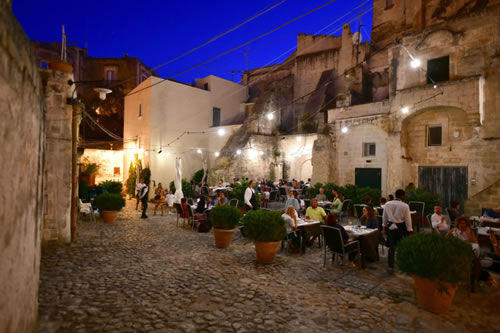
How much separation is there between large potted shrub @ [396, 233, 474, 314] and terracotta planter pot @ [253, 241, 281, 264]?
9.18 ft

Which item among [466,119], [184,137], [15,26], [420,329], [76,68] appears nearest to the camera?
[15,26]

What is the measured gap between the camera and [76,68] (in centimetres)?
3161

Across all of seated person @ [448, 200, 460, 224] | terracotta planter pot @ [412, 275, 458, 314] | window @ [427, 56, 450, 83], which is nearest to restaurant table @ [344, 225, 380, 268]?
terracotta planter pot @ [412, 275, 458, 314]

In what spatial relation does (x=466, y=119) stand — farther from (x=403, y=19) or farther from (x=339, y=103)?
(x=403, y=19)

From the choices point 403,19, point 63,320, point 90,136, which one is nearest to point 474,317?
point 63,320

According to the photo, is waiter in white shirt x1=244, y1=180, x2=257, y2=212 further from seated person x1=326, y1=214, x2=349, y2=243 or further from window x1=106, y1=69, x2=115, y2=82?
window x1=106, y1=69, x2=115, y2=82

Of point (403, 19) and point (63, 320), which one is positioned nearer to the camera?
point (63, 320)

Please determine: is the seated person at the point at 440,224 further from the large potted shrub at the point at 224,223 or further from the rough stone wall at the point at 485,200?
the rough stone wall at the point at 485,200

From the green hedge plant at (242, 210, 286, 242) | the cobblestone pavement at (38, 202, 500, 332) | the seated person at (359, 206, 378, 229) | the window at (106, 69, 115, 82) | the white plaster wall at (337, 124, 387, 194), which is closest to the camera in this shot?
the cobblestone pavement at (38, 202, 500, 332)

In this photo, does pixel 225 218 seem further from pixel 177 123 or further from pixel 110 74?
pixel 110 74

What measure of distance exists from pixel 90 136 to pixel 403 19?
1179 inches

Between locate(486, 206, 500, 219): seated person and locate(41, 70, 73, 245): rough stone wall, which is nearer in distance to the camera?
locate(41, 70, 73, 245): rough stone wall

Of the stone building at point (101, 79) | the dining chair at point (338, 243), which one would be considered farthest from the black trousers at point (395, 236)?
the stone building at point (101, 79)

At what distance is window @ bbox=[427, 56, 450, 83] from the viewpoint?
14.9m
